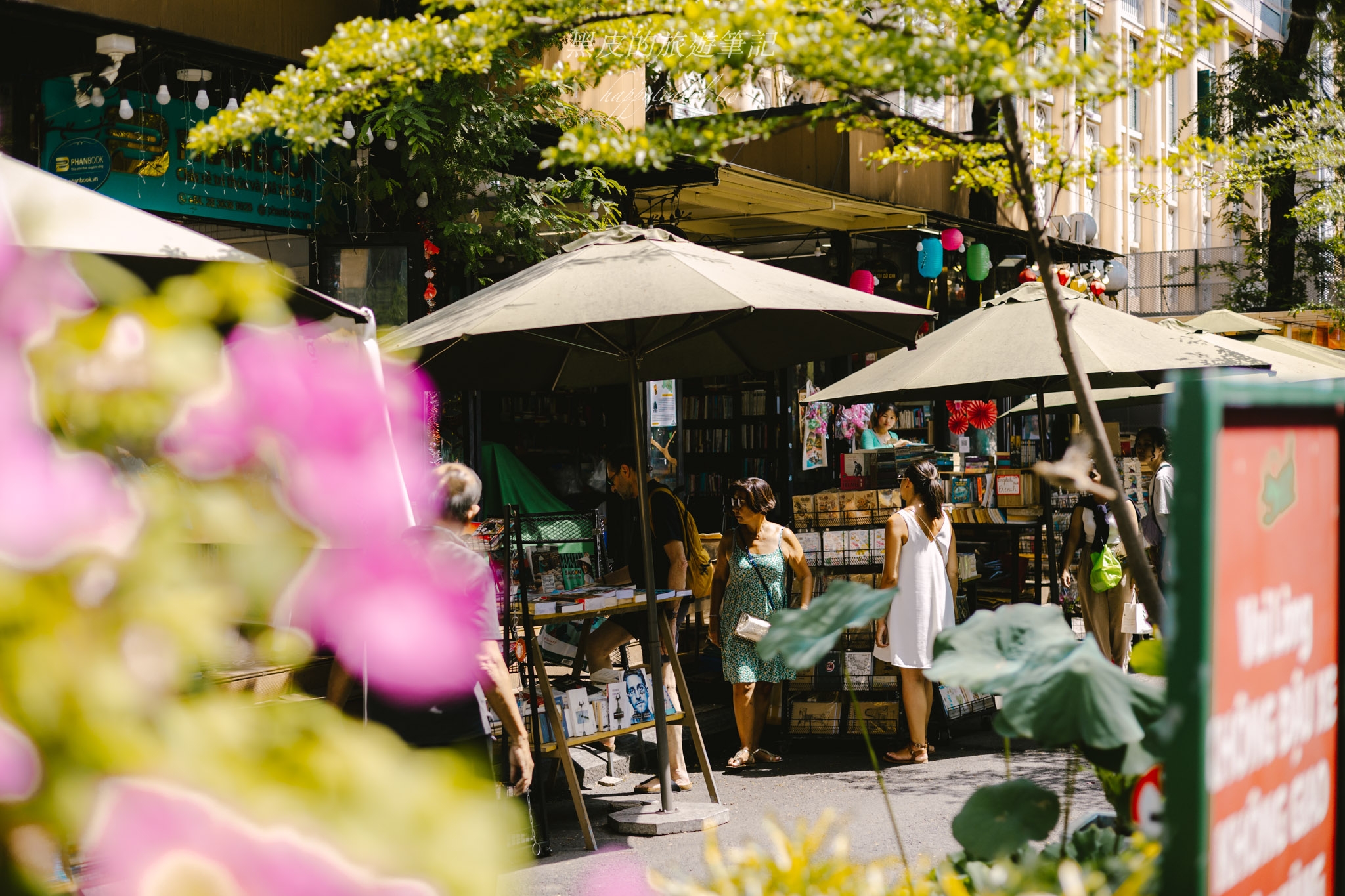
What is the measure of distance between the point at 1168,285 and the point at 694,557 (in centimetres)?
2353

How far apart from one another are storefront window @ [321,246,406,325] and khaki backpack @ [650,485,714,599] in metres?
2.36

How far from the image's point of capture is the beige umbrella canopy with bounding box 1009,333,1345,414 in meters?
8.82

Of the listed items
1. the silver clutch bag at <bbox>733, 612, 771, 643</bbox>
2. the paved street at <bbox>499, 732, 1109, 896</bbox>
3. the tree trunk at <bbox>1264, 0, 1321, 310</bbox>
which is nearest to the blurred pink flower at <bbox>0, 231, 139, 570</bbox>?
the paved street at <bbox>499, 732, 1109, 896</bbox>

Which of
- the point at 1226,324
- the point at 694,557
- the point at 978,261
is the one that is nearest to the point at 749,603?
the point at 694,557

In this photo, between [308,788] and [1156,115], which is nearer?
[308,788]

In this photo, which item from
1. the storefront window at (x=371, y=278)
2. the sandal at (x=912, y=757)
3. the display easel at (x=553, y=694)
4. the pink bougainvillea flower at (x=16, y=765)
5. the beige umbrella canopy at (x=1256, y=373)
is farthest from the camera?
the beige umbrella canopy at (x=1256, y=373)

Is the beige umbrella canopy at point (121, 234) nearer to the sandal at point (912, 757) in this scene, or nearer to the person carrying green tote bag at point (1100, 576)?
the sandal at point (912, 757)

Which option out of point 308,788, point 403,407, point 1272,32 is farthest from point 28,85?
point 1272,32

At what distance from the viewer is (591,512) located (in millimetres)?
10195

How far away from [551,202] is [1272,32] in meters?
33.1

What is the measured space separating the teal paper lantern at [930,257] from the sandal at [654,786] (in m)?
8.44

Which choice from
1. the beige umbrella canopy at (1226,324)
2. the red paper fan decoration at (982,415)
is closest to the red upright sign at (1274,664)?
the beige umbrella canopy at (1226,324)

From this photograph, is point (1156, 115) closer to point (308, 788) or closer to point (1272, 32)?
point (1272, 32)

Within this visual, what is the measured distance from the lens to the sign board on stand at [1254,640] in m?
1.41
